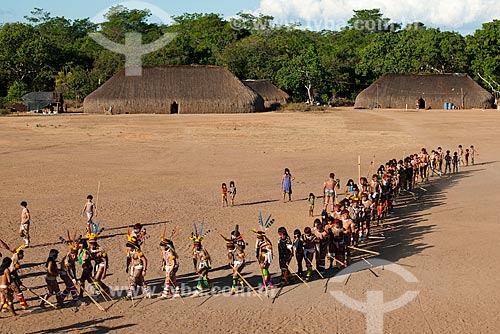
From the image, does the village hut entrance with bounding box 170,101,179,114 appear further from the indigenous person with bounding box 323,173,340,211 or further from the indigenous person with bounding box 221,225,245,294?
the indigenous person with bounding box 221,225,245,294

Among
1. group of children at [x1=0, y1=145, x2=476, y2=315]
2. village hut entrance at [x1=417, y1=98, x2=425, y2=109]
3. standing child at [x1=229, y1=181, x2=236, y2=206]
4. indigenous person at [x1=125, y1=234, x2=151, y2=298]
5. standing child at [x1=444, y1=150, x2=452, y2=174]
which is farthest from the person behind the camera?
village hut entrance at [x1=417, y1=98, x2=425, y2=109]

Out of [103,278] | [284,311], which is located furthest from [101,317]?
[284,311]

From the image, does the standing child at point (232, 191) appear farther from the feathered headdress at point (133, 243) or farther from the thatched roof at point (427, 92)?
the thatched roof at point (427, 92)

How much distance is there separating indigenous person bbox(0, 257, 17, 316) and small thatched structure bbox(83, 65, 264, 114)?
135 feet

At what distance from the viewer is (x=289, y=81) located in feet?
195

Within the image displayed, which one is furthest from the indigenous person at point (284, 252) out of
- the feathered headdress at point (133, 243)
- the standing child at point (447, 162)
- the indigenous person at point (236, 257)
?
the standing child at point (447, 162)

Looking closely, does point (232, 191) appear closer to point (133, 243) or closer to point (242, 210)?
point (242, 210)

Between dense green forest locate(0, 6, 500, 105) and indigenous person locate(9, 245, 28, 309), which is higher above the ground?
dense green forest locate(0, 6, 500, 105)

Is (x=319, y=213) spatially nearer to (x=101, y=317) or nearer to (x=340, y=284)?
(x=340, y=284)

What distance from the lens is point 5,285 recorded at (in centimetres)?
962

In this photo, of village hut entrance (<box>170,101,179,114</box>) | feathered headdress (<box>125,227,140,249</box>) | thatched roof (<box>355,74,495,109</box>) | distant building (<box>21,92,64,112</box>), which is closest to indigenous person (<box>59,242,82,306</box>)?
feathered headdress (<box>125,227,140,249</box>)

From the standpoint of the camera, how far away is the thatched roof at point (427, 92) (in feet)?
185

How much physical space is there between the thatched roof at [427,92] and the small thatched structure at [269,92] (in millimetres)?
7074

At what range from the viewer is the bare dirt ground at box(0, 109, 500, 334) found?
32.3ft
